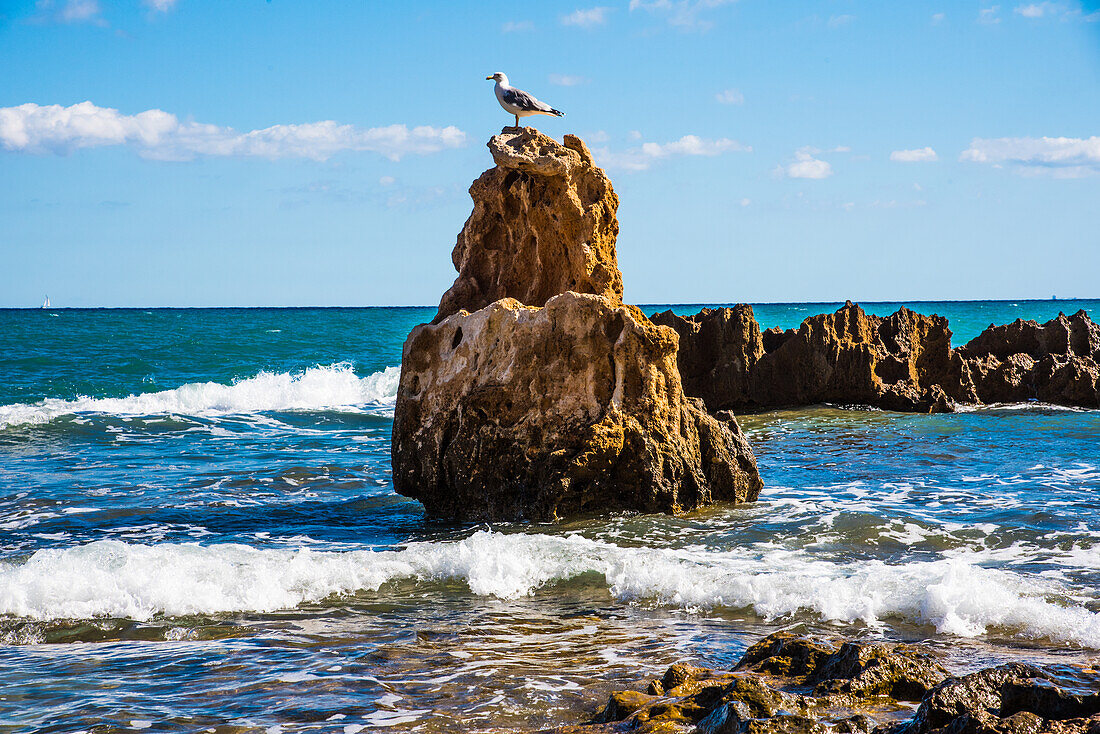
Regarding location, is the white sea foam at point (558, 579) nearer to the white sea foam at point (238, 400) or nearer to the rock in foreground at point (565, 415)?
the rock in foreground at point (565, 415)

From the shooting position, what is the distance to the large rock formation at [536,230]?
905cm

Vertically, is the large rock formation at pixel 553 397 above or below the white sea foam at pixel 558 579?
above

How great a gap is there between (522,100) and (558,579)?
182 inches

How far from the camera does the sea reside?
458cm

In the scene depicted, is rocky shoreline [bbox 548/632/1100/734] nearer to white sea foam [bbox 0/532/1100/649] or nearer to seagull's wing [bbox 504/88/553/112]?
white sea foam [bbox 0/532/1100/649]

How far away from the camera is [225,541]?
27.2 feet

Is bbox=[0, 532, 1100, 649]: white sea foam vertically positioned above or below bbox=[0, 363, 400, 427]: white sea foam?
below

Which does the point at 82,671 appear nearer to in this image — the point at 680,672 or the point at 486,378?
the point at 680,672

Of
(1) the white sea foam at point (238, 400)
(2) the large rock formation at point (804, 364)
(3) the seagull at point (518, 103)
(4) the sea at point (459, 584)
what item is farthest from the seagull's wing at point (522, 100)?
(1) the white sea foam at point (238, 400)

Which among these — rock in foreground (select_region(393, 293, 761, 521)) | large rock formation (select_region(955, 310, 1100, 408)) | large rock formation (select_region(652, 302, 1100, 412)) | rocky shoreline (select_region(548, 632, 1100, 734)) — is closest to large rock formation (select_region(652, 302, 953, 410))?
large rock formation (select_region(652, 302, 1100, 412))

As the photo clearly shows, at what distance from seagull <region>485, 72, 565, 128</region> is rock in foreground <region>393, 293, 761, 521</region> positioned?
191 cm

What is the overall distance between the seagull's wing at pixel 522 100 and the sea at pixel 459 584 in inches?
155

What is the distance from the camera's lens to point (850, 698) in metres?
3.95

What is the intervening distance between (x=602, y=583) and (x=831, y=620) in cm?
166
